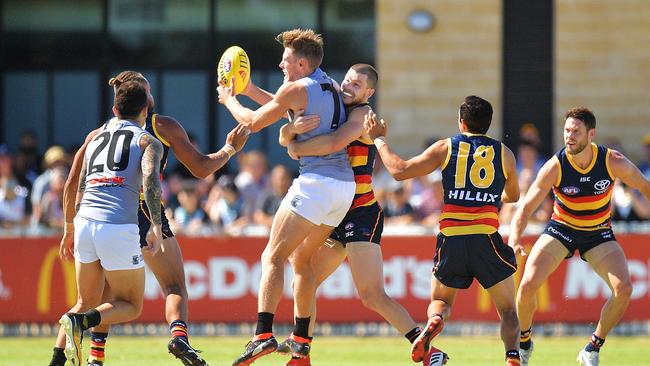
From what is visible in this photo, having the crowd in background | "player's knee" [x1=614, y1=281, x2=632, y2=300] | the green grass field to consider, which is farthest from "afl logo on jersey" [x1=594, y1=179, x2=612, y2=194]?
the crowd in background

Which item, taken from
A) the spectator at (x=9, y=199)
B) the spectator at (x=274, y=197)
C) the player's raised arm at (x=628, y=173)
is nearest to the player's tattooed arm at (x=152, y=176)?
the player's raised arm at (x=628, y=173)

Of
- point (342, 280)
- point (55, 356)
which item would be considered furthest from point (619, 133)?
point (55, 356)

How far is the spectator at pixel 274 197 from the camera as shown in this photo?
16.8m

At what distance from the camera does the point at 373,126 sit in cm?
1033

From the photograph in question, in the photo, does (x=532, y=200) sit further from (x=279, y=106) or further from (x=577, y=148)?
(x=279, y=106)

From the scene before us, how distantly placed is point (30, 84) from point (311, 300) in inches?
492

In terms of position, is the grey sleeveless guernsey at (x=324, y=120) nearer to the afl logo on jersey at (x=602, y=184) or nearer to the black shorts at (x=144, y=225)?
the black shorts at (x=144, y=225)

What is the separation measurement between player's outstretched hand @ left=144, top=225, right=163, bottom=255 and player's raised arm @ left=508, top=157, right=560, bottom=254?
286cm

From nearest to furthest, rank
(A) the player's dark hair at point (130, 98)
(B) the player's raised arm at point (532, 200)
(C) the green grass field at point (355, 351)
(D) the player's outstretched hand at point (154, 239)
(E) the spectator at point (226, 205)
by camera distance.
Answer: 1. (D) the player's outstretched hand at point (154, 239)
2. (A) the player's dark hair at point (130, 98)
3. (B) the player's raised arm at point (532, 200)
4. (C) the green grass field at point (355, 351)
5. (E) the spectator at point (226, 205)

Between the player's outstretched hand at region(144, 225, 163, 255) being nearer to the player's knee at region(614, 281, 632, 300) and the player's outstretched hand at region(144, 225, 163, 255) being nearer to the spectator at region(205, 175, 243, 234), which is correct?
the player's knee at region(614, 281, 632, 300)

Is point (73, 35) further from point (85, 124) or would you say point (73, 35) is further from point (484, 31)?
point (484, 31)

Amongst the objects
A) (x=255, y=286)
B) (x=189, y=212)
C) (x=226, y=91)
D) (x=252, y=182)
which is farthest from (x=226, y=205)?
(x=226, y=91)

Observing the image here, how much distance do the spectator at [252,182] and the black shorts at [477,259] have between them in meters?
7.04

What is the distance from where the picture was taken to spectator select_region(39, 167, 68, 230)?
16.8 m
